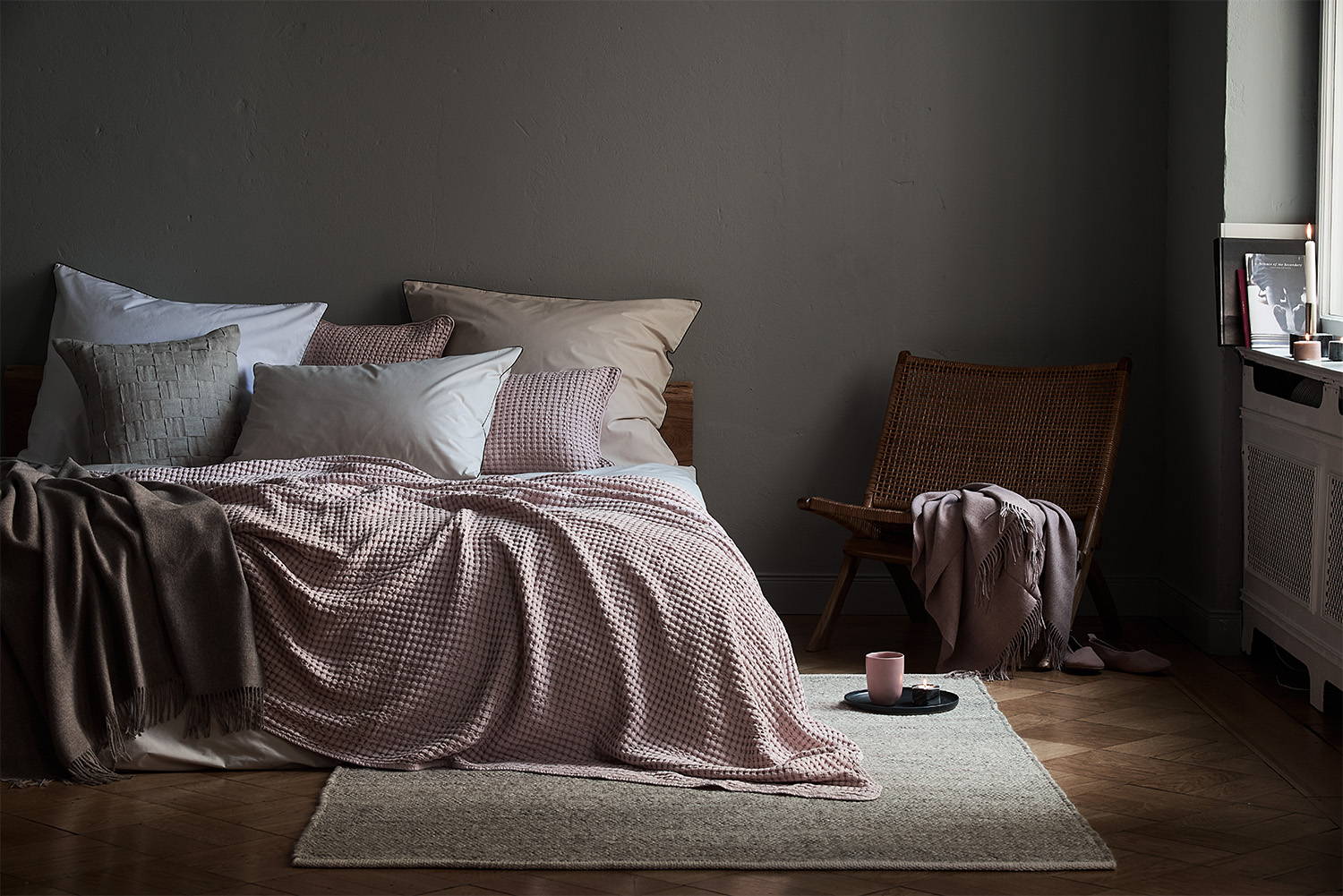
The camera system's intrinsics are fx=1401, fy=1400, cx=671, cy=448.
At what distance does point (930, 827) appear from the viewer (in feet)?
8.25

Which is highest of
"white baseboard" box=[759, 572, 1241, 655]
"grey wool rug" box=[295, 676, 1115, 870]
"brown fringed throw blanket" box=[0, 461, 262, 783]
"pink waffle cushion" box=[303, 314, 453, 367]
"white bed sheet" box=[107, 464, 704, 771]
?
"pink waffle cushion" box=[303, 314, 453, 367]

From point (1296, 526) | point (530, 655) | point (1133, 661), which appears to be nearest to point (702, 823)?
point (530, 655)

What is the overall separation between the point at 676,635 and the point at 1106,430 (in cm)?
183

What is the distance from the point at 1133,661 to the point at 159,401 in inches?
107

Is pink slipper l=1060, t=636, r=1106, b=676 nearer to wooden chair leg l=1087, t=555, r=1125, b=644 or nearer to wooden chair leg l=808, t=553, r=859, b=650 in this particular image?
wooden chair leg l=1087, t=555, r=1125, b=644

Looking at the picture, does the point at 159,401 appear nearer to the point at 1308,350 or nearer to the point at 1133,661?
the point at 1133,661

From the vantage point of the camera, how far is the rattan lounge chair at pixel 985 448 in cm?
400

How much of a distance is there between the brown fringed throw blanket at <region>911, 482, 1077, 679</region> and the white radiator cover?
1.62 feet

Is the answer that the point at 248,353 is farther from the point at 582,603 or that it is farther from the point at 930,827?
the point at 930,827

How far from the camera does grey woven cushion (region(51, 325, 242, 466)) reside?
3.79 m

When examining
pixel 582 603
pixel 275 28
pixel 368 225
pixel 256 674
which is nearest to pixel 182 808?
pixel 256 674

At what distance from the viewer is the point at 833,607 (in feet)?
13.1

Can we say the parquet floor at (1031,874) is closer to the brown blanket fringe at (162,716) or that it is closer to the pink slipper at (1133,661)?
the brown blanket fringe at (162,716)

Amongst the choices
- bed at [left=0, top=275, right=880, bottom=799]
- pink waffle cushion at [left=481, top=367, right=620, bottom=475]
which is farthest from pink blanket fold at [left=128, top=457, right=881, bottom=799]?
pink waffle cushion at [left=481, top=367, right=620, bottom=475]
